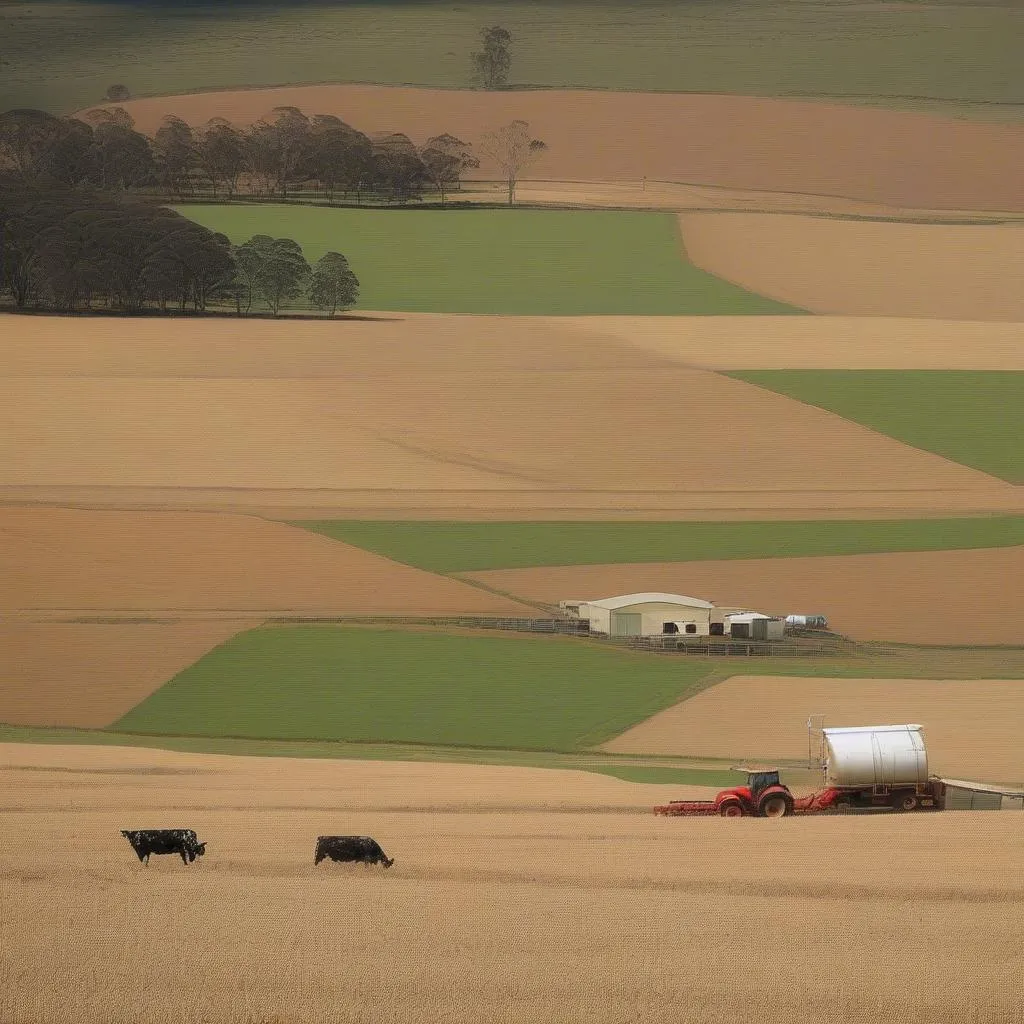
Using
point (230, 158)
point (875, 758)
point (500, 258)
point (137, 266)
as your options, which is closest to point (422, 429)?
point (137, 266)

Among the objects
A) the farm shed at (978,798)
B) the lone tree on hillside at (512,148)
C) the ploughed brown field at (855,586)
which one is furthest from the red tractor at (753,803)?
the lone tree on hillside at (512,148)

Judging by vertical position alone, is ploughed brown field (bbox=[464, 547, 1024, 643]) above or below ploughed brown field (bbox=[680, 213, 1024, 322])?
below

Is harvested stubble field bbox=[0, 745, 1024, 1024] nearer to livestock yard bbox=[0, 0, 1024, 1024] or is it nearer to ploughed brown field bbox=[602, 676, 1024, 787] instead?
livestock yard bbox=[0, 0, 1024, 1024]

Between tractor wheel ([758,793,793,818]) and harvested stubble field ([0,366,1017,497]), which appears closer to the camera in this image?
tractor wheel ([758,793,793,818])

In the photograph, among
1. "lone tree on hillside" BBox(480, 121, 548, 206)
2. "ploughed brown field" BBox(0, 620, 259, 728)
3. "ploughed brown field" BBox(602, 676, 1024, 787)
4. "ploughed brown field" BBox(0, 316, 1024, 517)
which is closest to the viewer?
"ploughed brown field" BBox(602, 676, 1024, 787)

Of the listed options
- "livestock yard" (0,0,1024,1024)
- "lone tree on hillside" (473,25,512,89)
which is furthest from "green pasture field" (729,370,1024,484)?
"lone tree on hillside" (473,25,512,89)

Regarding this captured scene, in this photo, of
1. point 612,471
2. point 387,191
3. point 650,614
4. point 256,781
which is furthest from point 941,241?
point 256,781

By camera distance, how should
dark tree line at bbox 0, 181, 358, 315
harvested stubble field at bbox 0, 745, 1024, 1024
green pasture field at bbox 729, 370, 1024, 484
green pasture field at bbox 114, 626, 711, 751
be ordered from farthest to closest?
1. dark tree line at bbox 0, 181, 358, 315
2. green pasture field at bbox 729, 370, 1024, 484
3. green pasture field at bbox 114, 626, 711, 751
4. harvested stubble field at bbox 0, 745, 1024, 1024
